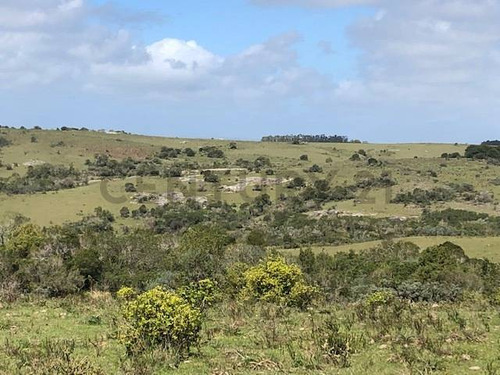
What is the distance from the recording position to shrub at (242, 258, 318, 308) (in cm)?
1627

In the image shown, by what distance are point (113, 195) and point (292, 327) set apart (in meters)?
68.4

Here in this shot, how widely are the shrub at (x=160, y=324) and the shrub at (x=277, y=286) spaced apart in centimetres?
646

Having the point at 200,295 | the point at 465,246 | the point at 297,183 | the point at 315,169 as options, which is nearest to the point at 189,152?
the point at 315,169

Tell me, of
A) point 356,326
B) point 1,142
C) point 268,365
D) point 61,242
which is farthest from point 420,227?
point 1,142

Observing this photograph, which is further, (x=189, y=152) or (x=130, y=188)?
(x=189, y=152)

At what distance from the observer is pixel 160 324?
968cm

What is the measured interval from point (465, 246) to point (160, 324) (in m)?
42.4

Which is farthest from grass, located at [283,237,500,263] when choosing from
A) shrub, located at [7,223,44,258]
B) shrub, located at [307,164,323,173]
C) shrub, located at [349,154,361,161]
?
shrub, located at [349,154,361,161]

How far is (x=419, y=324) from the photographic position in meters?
11.0

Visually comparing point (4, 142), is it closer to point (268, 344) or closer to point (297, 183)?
point (297, 183)

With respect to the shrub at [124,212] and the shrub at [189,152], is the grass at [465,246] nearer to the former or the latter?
the shrub at [124,212]

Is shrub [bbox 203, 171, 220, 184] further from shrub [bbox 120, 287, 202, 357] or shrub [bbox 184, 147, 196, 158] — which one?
shrub [bbox 120, 287, 202, 357]

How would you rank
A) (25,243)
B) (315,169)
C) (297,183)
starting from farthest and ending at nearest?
1. (315,169)
2. (297,183)
3. (25,243)

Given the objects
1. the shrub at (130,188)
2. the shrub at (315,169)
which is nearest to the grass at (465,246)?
the shrub at (130,188)
